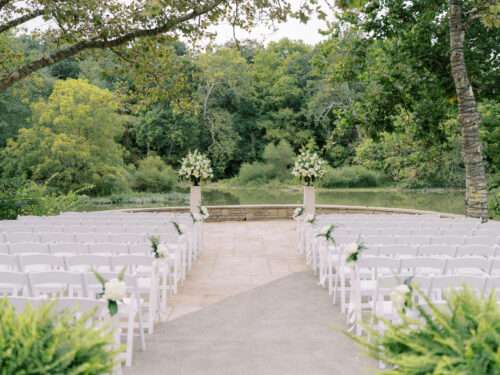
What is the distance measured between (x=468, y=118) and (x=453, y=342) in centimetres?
1086

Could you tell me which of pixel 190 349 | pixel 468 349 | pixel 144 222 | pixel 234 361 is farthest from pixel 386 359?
pixel 144 222

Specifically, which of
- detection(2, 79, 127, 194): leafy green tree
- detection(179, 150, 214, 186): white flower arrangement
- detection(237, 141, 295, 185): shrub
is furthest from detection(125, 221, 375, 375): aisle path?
detection(237, 141, 295, 185): shrub

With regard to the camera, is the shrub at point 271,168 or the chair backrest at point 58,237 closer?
the chair backrest at point 58,237

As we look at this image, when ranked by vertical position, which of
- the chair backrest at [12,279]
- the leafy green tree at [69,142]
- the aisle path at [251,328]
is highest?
the leafy green tree at [69,142]

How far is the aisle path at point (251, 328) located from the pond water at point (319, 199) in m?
19.5

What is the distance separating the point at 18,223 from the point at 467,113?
372 inches

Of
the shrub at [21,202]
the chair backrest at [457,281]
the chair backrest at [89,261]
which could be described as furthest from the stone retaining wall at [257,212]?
the chair backrest at [457,281]

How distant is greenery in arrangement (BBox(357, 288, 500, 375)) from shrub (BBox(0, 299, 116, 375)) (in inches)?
48.4

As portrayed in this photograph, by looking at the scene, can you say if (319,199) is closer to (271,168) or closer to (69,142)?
(271,168)

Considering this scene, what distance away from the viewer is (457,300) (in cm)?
245

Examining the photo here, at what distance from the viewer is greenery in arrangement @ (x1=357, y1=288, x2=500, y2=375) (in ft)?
6.98

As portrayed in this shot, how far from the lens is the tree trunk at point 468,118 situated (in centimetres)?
1188

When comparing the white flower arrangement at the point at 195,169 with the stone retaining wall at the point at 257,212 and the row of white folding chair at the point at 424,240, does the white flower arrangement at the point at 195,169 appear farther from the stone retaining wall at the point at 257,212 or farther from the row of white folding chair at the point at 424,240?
the row of white folding chair at the point at 424,240

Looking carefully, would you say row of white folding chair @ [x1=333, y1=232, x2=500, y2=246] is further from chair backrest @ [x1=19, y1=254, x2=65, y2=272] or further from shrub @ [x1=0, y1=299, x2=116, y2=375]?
shrub @ [x1=0, y1=299, x2=116, y2=375]
